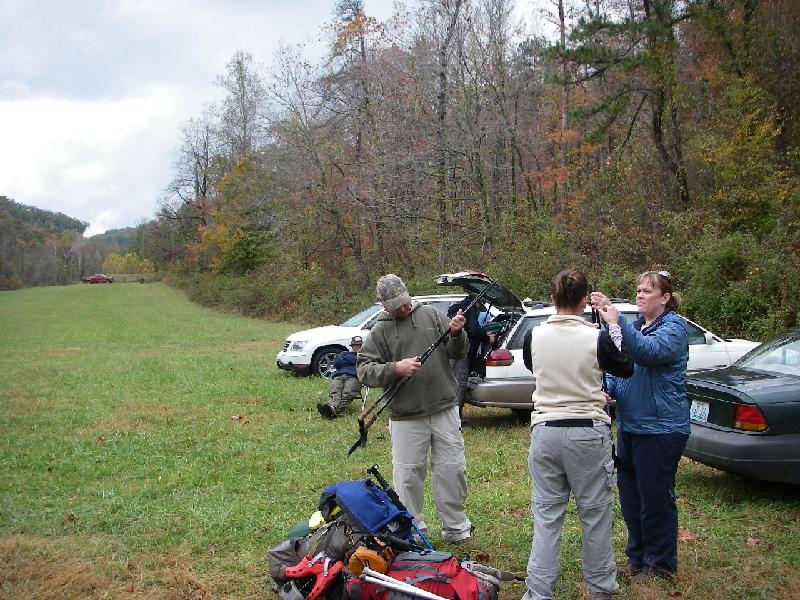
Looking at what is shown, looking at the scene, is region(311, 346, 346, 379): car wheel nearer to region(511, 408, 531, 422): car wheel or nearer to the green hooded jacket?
region(511, 408, 531, 422): car wheel

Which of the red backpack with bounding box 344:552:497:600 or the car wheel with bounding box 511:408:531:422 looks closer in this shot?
the red backpack with bounding box 344:552:497:600

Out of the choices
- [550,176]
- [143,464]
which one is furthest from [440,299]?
[550,176]

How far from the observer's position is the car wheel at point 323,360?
14117 mm

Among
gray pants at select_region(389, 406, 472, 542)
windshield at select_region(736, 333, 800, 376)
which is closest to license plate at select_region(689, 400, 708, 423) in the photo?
windshield at select_region(736, 333, 800, 376)

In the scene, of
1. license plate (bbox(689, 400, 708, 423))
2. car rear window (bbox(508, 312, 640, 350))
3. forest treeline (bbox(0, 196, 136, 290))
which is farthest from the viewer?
forest treeline (bbox(0, 196, 136, 290))

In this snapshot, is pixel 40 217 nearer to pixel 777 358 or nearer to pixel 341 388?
pixel 341 388

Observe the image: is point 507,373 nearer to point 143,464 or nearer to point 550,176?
point 143,464

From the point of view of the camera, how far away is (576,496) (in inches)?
151

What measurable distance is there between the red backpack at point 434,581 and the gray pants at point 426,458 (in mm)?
1010

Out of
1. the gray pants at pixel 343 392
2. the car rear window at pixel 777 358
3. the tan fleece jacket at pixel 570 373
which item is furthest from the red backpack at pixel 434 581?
the gray pants at pixel 343 392

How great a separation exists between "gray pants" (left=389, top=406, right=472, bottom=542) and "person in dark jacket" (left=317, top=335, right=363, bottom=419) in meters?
5.25

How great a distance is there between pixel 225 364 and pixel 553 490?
14.1 meters

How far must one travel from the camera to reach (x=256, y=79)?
5072cm

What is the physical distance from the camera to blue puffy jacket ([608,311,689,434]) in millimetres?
4051
